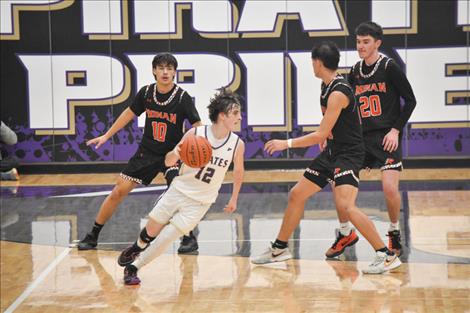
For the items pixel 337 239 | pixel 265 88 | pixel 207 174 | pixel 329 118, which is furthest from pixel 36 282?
pixel 265 88

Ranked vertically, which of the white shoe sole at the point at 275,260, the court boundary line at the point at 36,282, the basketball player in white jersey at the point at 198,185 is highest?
the basketball player in white jersey at the point at 198,185

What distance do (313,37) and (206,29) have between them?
158 cm

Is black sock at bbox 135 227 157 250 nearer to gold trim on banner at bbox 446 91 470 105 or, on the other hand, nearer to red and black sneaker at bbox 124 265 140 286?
red and black sneaker at bbox 124 265 140 286

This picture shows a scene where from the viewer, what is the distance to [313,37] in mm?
13516

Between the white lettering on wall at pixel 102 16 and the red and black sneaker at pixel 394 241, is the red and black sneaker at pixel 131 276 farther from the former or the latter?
the white lettering on wall at pixel 102 16

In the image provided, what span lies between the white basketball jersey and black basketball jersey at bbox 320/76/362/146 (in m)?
0.90

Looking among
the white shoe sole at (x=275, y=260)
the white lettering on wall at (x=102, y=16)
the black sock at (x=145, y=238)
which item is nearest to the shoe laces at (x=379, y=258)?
the white shoe sole at (x=275, y=260)

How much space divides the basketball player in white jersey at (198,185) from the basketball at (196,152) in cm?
16

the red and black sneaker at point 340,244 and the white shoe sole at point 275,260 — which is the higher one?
the red and black sneaker at point 340,244

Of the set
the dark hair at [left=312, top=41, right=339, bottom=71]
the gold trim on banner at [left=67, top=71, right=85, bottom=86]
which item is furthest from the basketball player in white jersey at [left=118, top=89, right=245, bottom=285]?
the gold trim on banner at [left=67, top=71, right=85, bottom=86]

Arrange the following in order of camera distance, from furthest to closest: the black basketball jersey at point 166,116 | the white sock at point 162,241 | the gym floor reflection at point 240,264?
the black basketball jersey at point 166,116
the white sock at point 162,241
the gym floor reflection at point 240,264

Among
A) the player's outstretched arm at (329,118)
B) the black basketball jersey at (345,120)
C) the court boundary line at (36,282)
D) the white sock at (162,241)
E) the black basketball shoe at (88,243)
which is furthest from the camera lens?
the black basketball shoe at (88,243)

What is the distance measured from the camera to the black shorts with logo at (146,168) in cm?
838

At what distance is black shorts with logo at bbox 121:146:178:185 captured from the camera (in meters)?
8.38
